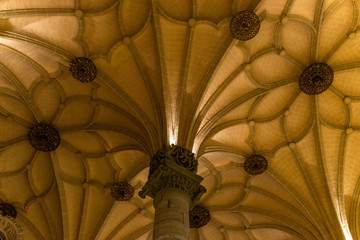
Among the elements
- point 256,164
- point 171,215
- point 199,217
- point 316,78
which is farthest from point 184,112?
point 199,217

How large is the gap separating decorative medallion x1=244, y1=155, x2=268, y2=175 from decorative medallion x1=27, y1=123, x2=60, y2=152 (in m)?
6.88

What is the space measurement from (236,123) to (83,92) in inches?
210

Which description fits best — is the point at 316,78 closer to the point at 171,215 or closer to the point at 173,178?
the point at 173,178

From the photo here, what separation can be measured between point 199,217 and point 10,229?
23.0 feet

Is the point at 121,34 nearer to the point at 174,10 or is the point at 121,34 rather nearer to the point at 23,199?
the point at 174,10

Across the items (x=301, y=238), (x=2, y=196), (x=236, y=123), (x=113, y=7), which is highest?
(x=113, y=7)

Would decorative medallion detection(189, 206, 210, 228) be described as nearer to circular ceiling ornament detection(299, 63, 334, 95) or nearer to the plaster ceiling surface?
the plaster ceiling surface

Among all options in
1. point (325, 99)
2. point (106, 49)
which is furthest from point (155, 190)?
point (325, 99)

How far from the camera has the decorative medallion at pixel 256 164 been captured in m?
16.8

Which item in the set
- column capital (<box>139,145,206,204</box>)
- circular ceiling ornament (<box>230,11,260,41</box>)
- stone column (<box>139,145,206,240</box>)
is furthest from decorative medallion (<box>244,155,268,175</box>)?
column capital (<box>139,145,206,204</box>)

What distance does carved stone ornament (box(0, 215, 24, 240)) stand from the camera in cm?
1697

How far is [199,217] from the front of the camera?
18.0m

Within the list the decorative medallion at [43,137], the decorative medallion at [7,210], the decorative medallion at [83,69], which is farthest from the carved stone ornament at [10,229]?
the decorative medallion at [83,69]

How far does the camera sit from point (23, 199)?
1761 cm
